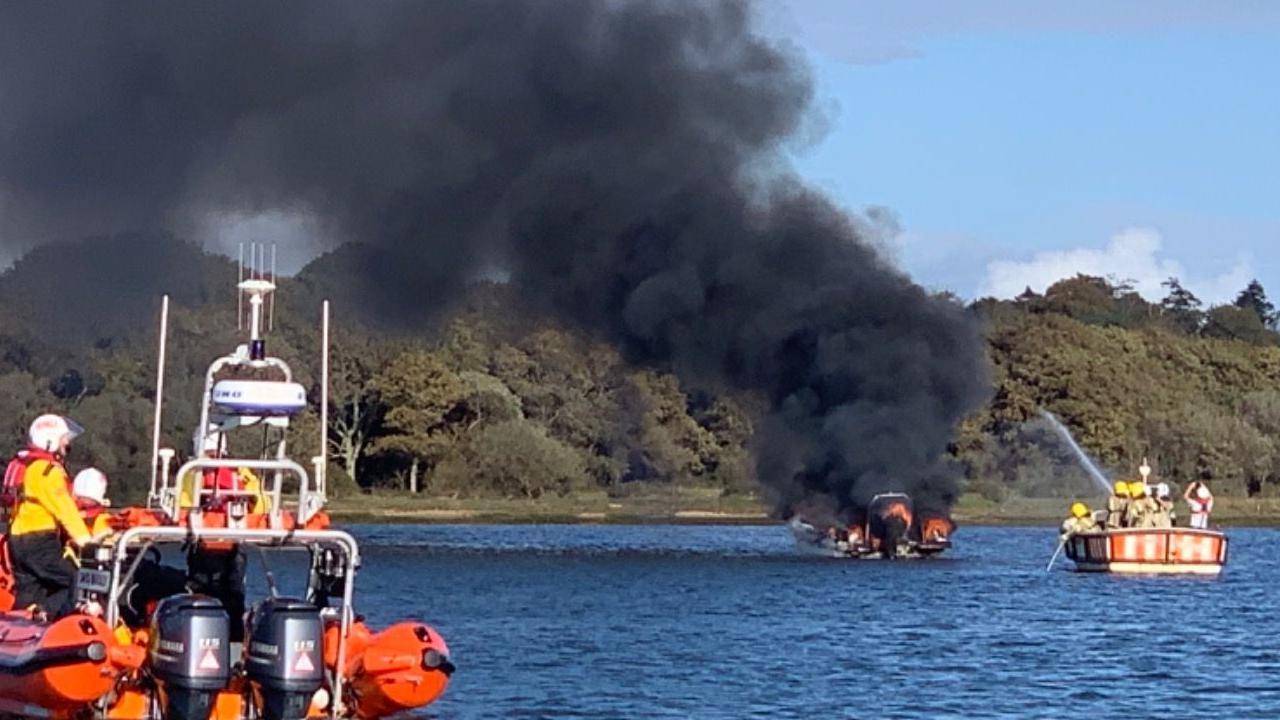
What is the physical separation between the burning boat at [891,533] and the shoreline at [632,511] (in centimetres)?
3032

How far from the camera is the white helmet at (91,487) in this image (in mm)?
26625

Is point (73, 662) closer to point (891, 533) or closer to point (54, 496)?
point (54, 496)

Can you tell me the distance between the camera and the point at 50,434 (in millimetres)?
24375

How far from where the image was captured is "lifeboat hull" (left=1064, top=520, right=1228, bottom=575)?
6681 cm

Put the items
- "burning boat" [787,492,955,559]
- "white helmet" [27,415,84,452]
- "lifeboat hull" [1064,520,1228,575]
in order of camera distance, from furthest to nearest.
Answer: "burning boat" [787,492,955,559]
"lifeboat hull" [1064,520,1228,575]
"white helmet" [27,415,84,452]

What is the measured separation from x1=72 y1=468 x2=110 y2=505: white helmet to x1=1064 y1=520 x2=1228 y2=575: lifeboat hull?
44128 millimetres

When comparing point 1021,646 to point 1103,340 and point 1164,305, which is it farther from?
point 1164,305

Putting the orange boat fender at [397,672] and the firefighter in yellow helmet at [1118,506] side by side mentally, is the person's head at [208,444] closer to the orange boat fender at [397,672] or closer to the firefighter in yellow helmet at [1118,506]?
the orange boat fender at [397,672]

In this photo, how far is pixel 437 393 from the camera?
383 feet

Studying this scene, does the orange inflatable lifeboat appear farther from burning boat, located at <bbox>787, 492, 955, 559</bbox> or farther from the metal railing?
burning boat, located at <bbox>787, 492, 955, 559</bbox>

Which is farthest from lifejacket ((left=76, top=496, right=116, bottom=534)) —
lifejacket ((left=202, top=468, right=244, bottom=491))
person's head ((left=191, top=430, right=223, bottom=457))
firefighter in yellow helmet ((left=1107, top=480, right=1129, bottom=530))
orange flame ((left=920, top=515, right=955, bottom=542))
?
orange flame ((left=920, top=515, right=955, bottom=542))

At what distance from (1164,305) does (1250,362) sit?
53.0 meters

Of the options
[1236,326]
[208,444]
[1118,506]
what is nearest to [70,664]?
[208,444]

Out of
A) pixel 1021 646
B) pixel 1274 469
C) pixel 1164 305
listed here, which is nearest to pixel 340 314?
pixel 1274 469
